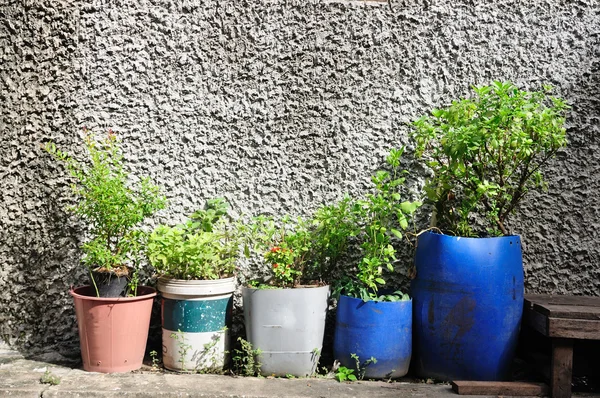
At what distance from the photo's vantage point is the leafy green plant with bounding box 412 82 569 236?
252 cm

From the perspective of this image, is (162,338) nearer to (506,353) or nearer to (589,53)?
(506,353)

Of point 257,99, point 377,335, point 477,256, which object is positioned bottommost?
point 377,335

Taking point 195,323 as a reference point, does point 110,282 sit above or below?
above

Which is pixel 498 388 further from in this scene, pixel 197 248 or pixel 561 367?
pixel 197 248

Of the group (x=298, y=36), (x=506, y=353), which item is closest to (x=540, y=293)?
(x=506, y=353)

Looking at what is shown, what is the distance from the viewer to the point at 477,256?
2531 mm

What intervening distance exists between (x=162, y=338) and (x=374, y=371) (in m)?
1.01

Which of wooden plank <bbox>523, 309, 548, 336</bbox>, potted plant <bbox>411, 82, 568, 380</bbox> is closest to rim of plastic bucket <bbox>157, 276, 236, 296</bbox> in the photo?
potted plant <bbox>411, 82, 568, 380</bbox>

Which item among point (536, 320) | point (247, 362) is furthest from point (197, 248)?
point (536, 320)

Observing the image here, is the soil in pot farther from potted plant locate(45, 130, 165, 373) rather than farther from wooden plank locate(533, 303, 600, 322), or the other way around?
wooden plank locate(533, 303, 600, 322)

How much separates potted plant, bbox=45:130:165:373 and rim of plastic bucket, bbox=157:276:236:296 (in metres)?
0.10

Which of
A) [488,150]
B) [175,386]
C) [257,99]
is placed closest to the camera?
[175,386]

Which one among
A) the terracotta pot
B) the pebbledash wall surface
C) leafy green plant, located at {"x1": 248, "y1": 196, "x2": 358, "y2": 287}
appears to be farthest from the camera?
the pebbledash wall surface

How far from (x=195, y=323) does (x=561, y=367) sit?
1610 mm
